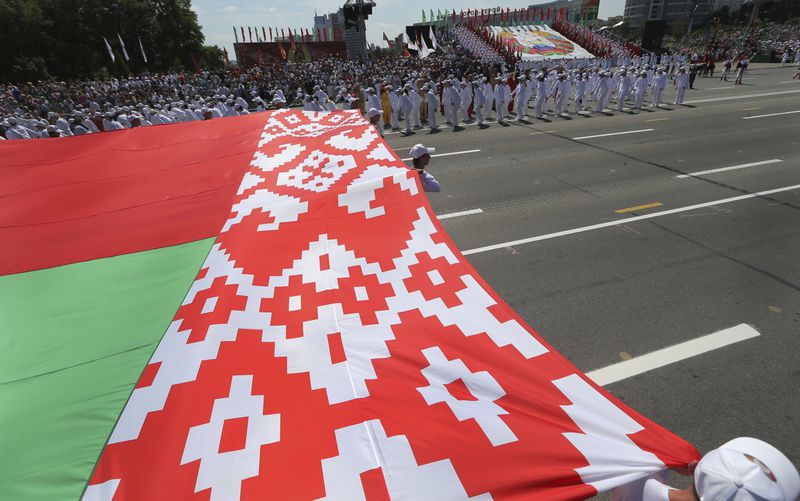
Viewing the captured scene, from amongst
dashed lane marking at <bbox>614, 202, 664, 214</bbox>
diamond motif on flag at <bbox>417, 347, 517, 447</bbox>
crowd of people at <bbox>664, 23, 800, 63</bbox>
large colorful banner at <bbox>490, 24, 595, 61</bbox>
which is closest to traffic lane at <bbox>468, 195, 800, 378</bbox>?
Result: dashed lane marking at <bbox>614, 202, 664, 214</bbox>

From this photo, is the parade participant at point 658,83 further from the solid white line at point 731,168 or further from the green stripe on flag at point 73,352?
the green stripe on flag at point 73,352

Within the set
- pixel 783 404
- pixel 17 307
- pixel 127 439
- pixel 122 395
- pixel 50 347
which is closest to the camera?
pixel 127 439

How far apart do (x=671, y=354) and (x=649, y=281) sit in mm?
1555

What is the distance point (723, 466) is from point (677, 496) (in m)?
0.33

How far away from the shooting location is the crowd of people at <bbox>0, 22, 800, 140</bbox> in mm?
16328

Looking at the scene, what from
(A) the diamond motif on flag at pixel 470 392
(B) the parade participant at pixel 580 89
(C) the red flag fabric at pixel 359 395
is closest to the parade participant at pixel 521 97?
(B) the parade participant at pixel 580 89

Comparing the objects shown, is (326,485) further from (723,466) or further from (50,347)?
(50,347)

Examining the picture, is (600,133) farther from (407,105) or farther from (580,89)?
(407,105)

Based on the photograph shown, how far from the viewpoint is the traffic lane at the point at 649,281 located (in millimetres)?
4477

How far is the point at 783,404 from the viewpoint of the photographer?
3.50 m

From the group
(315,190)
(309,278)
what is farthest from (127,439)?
(315,190)

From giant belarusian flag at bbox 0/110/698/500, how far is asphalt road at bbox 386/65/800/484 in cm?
239

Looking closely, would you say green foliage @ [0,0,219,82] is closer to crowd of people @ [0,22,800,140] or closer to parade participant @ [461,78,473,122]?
crowd of people @ [0,22,800,140]

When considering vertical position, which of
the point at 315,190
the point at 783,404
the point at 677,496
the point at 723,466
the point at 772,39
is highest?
the point at 772,39
